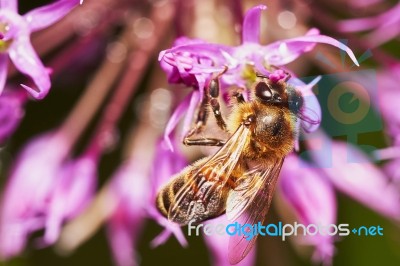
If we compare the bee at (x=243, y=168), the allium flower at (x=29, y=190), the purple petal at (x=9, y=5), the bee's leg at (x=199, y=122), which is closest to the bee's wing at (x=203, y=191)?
the bee at (x=243, y=168)

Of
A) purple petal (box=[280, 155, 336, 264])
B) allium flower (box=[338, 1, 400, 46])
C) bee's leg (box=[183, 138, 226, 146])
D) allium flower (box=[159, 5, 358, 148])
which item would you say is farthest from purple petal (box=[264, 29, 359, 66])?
allium flower (box=[338, 1, 400, 46])

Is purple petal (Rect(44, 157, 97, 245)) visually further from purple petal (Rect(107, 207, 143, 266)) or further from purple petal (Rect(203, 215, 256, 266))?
purple petal (Rect(203, 215, 256, 266))

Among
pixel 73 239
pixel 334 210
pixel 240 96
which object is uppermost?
pixel 240 96

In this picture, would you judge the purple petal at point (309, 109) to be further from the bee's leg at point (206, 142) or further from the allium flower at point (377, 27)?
the allium flower at point (377, 27)

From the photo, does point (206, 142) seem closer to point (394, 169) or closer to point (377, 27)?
point (394, 169)

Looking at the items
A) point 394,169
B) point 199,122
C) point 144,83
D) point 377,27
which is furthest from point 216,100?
point 144,83

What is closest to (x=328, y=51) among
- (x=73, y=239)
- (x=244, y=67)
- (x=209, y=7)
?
(x=209, y=7)

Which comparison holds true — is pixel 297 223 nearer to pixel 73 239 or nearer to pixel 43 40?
pixel 73 239
